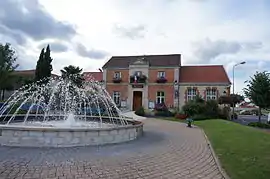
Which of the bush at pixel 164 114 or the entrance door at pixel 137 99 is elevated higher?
the entrance door at pixel 137 99

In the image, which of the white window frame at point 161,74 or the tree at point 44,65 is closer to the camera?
the tree at point 44,65

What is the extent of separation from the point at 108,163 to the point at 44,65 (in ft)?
127

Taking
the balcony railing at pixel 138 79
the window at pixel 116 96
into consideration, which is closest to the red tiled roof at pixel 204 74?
the balcony railing at pixel 138 79

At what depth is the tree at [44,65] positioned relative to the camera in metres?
42.7

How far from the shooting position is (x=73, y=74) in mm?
43906

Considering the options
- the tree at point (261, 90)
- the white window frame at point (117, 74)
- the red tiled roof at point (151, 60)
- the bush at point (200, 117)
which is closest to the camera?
the tree at point (261, 90)

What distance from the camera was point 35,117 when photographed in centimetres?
2084

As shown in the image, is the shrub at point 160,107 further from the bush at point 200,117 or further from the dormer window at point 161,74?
the bush at point 200,117

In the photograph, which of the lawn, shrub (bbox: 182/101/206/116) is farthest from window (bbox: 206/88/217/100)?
the lawn

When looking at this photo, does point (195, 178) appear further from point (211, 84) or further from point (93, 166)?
point (211, 84)

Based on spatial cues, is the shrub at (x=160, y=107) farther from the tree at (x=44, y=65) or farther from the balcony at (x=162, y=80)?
the tree at (x=44, y=65)

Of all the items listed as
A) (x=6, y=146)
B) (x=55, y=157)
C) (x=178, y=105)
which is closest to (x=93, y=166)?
(x=55, y=157)

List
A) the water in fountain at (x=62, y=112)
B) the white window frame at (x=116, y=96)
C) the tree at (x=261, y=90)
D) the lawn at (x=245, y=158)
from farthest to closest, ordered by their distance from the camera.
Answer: the white window frame at (x=116, y=96), the tree at (x=261, y=90), the water in fountain at (x=62, y=112), the lawn at (x=245, y=158)

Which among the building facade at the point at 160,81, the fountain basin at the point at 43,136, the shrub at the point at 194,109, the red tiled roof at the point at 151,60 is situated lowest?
the fountain basin at the point at 43,136
